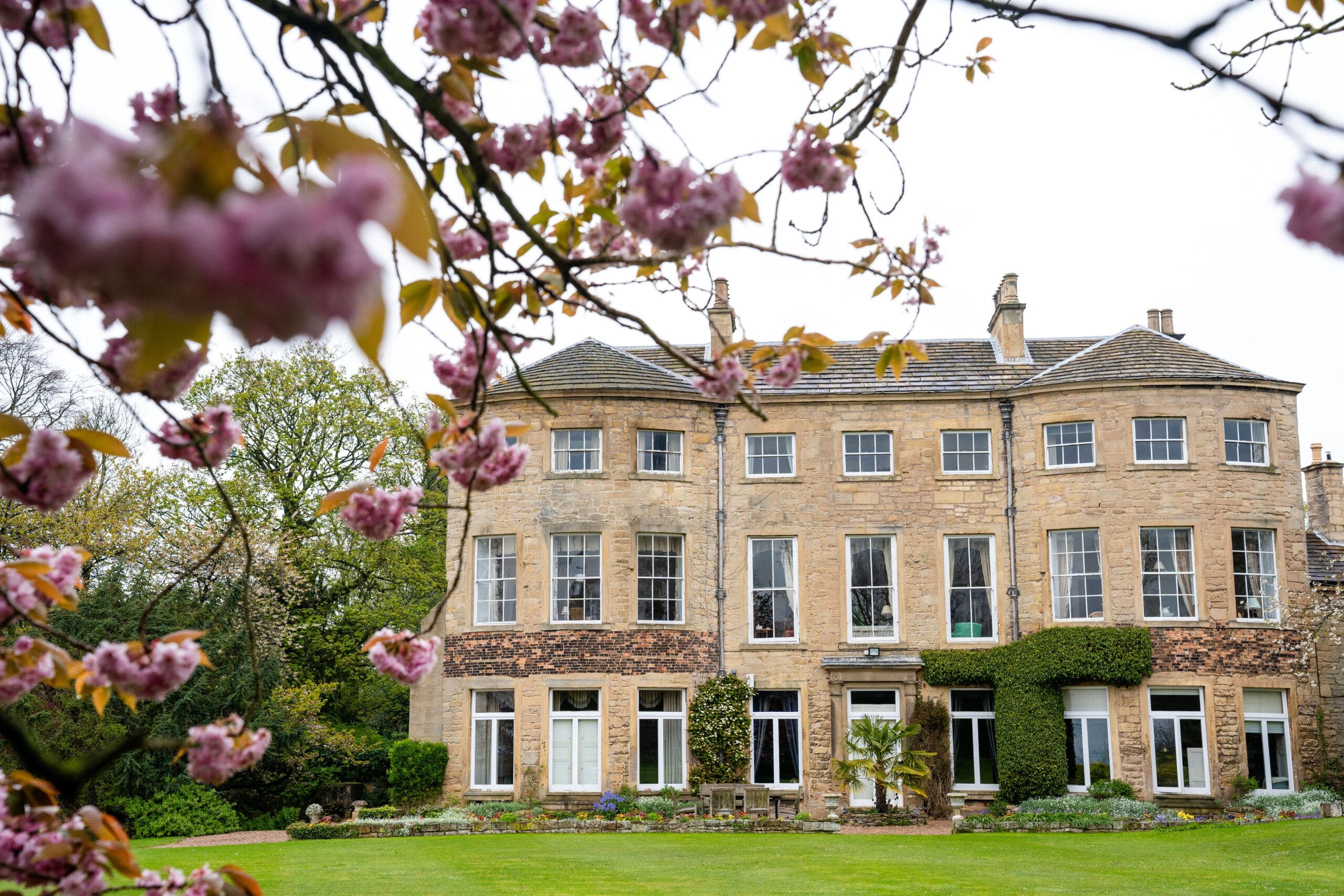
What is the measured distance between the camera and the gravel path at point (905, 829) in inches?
729

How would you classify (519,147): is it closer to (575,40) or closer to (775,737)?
(575,40)

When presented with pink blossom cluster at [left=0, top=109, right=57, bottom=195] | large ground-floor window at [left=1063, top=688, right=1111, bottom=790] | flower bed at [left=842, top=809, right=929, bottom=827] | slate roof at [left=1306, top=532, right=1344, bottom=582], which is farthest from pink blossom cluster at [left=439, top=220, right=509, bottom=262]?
slate roof at [left=1306, top=532, right=1344, bottom=582]

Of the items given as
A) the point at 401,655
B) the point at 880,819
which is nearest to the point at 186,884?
the point at 401,655

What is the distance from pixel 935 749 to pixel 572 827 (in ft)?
22.4

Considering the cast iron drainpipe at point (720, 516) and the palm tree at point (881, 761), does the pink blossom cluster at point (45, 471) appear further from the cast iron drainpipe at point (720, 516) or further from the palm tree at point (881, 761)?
the cast iron drainpipe at point (720, 516)

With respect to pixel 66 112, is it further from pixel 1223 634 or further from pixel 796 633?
pixel 1223 634

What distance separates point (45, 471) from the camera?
90.9 inches

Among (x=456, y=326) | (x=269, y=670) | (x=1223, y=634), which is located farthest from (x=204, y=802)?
(x=456, y=326)

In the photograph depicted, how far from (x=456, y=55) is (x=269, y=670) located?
2223cm

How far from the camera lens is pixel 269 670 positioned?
22.9m

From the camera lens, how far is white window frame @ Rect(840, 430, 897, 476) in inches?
886

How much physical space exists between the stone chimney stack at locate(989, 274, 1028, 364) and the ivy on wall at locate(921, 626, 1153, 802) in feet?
19.4

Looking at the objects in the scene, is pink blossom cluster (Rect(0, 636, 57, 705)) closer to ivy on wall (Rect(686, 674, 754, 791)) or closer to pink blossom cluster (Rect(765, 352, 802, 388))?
pink blossom cluster (Rect(765, 352, 802, 388))

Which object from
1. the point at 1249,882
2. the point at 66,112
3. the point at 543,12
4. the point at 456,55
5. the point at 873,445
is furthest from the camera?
the point at 873,445
